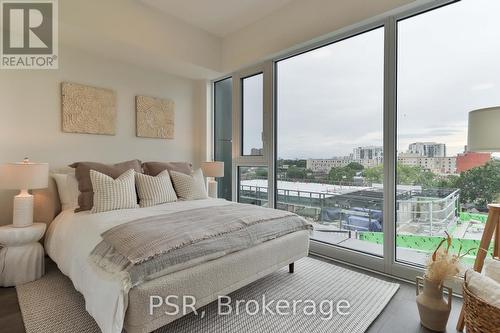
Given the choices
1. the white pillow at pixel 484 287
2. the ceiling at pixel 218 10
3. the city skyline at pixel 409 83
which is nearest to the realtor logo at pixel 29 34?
the ceiling at pixel 218 10

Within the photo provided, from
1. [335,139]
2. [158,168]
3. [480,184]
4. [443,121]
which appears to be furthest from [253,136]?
[480,184]

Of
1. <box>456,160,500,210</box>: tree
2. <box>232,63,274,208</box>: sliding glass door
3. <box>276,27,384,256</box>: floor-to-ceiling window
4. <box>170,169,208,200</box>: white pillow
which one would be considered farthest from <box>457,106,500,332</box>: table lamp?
<box>170,169,208,200</box>: white pillow

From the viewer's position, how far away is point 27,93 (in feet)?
9.10

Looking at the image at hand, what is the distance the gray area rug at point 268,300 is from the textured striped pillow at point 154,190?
0.95 meters

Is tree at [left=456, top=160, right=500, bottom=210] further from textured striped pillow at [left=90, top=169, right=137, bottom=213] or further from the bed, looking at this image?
textured striped pillow at [left=90, top=169, right=137, bottom=213]

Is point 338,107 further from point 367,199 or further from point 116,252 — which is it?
point 116,252

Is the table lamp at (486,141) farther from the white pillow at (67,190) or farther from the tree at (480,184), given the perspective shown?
the white pillow at (67,190)

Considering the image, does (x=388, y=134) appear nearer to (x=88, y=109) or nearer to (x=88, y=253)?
(x=88, y=253)

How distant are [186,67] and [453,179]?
348 cm

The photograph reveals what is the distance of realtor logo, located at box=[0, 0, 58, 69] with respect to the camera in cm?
252

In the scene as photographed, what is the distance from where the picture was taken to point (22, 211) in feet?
7.50

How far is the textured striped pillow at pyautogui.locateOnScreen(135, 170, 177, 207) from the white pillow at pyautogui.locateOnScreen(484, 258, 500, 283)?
8.61 ft

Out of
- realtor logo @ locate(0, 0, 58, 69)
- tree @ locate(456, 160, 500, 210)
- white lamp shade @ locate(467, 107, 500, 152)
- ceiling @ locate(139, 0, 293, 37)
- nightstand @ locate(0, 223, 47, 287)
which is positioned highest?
ceiling @ locate(139, 0, 293, 37)

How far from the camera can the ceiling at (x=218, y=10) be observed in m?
3.12
